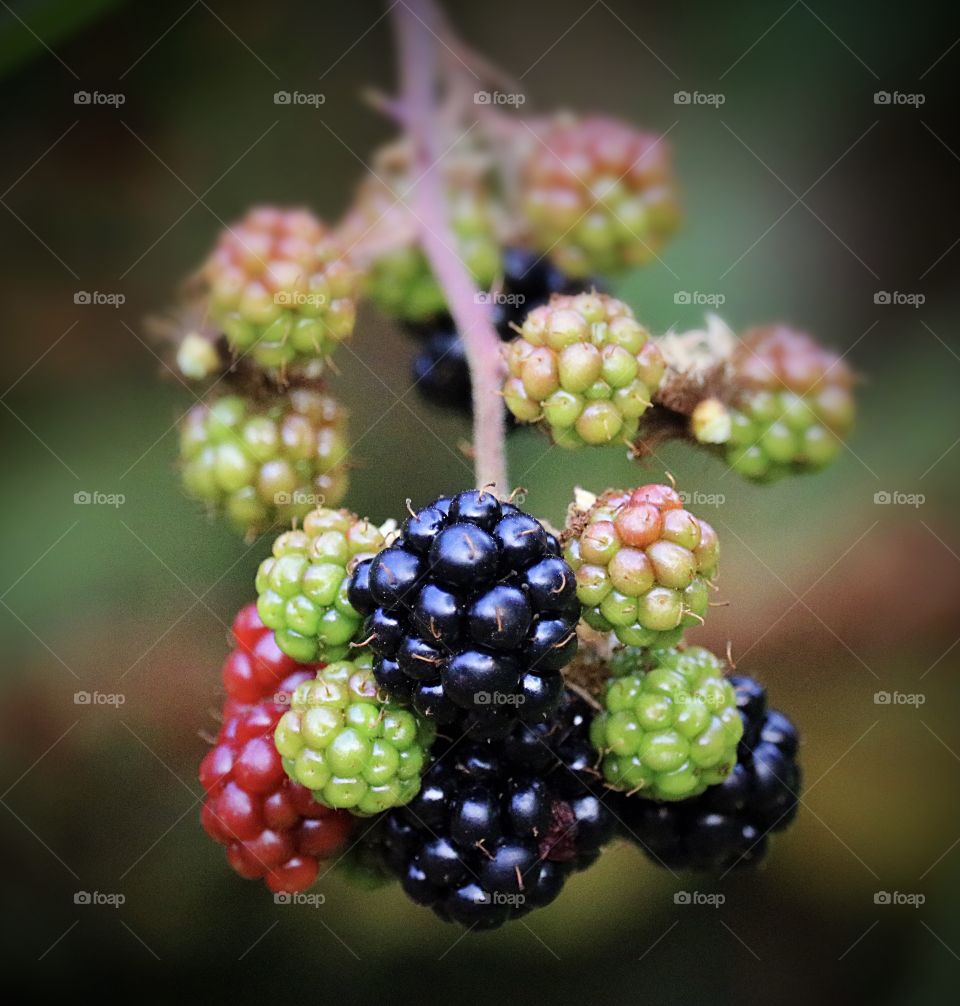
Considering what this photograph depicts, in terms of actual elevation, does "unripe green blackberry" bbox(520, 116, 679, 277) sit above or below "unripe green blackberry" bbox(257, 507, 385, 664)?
above

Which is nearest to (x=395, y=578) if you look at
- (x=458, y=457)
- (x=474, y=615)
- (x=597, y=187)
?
(x=474, y=615)

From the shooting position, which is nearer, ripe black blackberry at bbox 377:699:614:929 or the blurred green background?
ripe black blackberry at bbox 377:699:614:929

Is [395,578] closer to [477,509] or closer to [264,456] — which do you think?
[477,509]

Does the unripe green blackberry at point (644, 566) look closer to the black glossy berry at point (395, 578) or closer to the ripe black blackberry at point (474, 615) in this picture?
the ripe black blackberry at point (474, 615)

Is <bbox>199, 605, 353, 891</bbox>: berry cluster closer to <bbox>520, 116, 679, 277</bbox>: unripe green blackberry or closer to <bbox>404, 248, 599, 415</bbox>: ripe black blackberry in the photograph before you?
<bbox>404, 248, 599, 415</bbox>: ripe black blackberry

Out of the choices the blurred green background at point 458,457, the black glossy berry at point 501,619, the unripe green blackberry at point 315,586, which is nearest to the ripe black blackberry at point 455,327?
the blurred green background at point 458,457

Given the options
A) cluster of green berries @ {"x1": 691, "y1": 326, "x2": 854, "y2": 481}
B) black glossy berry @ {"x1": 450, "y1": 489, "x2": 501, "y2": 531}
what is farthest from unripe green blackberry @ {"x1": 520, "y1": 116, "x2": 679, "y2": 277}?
black glossy berry @ {"x1": 450, "y1": 489, "x2": 501, "y2": 531}

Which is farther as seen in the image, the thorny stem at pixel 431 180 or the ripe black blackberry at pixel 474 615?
the thorny stem at pixel 431 180
